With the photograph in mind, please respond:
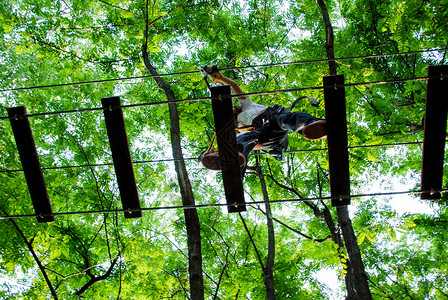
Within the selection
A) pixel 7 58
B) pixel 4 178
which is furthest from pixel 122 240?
pixel 7 58

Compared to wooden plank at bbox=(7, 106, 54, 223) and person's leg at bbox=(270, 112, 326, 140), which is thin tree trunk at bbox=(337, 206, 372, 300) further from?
wooden plank at bbox=(7, 106, 54, 223)

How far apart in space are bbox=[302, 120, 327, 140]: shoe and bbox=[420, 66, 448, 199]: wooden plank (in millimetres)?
1007

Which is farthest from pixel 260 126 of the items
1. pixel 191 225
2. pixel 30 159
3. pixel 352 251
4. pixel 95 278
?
pixel 95 278

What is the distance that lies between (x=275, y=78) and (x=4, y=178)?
689 centimetres

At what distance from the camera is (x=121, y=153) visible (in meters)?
3.54

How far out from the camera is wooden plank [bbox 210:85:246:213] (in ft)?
10.7

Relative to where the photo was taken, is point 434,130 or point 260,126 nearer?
point 434,130

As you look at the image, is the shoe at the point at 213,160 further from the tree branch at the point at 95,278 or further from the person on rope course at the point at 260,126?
the tree branch at the point at 95,278

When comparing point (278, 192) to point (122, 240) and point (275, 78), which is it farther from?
point (122, 240)

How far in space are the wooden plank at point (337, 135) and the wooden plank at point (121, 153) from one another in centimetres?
221

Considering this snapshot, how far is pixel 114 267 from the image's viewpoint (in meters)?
8.39

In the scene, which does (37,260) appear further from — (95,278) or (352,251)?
(352,251)

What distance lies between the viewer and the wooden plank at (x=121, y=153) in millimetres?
3404

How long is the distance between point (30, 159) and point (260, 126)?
9.48ft
